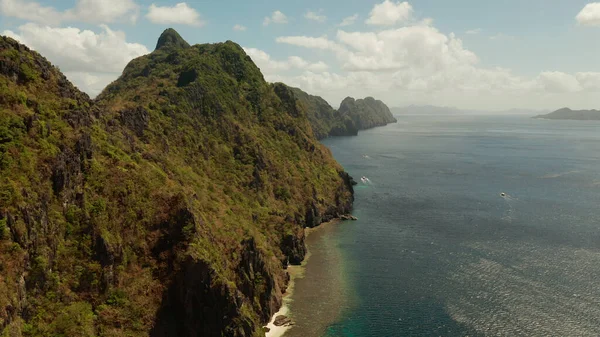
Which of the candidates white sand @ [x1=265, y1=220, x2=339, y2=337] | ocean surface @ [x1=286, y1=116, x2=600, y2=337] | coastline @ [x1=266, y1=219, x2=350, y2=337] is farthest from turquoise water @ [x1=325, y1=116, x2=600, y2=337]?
white sand @ [x1=265, y1=220, x2=339, y2=337]

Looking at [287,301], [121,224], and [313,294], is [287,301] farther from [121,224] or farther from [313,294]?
[121,224]

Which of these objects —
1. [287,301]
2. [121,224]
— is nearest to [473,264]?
[287,301]

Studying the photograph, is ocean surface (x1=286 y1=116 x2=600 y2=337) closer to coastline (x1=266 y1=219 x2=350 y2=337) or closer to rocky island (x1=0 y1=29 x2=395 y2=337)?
coastline (x1=266 y1=219 x2=350 y2=337)

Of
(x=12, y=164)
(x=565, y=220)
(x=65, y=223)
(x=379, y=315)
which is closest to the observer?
(x=12, y=164)

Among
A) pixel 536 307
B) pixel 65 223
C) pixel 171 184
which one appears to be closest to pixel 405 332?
pixel 536 307

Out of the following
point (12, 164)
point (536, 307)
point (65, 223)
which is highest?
point (12, 164)

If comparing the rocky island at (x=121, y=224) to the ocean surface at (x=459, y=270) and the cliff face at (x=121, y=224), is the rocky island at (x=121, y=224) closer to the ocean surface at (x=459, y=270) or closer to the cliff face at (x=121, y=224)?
the cliff face at (x=121, y=224)

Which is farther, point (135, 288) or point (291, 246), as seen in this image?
point (291, 246)

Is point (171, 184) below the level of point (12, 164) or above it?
below

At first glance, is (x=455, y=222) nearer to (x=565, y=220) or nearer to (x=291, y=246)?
(x=565, y=220)
